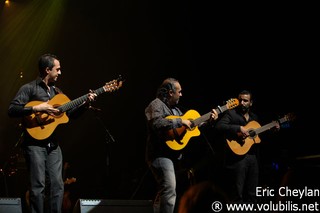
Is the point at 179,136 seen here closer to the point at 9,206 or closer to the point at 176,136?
the point at 176,136

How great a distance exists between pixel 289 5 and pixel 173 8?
8.70 ft

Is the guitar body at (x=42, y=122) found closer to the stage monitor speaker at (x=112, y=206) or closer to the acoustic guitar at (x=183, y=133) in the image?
the stage monitor speaker at (x=112, y=206)

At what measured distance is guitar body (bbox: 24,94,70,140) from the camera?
16.7 feet

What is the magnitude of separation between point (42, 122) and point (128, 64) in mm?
5137

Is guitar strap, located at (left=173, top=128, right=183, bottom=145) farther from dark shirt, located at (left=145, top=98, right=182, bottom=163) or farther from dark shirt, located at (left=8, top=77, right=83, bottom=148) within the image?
dark shirt, located at (left=8, top=77, right=83, bottom=148)

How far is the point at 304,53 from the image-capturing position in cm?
880

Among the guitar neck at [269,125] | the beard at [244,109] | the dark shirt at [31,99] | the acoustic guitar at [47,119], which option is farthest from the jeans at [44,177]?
the guitar neck at [269,125]

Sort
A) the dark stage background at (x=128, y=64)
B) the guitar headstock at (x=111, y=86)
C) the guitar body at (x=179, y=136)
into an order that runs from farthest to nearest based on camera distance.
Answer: the dark stage background at (x=128, y=64) → the guitar headstock at (x=111, y=86) → the guitar body at (x=179, y=136)

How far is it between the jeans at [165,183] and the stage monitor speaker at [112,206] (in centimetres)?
21

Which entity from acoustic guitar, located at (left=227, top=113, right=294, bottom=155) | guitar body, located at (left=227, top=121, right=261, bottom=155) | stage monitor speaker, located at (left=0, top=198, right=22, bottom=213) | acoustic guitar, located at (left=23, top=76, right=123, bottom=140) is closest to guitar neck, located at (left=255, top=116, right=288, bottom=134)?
acoustic guitar, located at (left=227, top=113, right=294, bottom=155)

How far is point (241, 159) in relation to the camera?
705 centimetres

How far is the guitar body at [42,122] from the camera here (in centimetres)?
509

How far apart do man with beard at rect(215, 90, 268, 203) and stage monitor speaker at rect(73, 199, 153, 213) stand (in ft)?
6.50

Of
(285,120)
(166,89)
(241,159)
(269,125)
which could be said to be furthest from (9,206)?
(285,120)
